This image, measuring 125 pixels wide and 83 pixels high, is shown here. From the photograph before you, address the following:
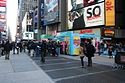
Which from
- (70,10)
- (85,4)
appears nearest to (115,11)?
(85,4)

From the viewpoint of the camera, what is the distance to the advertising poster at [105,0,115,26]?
3061cm

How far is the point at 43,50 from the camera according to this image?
43.7ft

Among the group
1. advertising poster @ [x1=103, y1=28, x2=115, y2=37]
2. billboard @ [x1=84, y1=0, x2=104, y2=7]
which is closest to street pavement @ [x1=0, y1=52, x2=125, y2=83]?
advertising poster @ [x1=103, y1=28, x2=115, y2=37]

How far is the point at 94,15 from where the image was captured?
111 feet

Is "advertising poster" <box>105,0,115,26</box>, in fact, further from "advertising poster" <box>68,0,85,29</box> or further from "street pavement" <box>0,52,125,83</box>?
"street pavement" <box>0,52,125,83</box>

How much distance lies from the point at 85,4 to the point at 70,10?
6.12 meters

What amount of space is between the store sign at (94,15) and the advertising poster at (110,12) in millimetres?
1018

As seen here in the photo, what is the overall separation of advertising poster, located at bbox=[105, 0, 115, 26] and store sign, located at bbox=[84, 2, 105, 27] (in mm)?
1018

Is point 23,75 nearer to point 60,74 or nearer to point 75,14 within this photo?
point 60,74

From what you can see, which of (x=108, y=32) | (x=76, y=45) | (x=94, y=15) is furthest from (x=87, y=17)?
(x=76, y=45)

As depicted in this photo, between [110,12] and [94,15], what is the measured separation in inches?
147

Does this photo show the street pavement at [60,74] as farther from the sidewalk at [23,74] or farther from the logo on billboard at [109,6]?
the logo on billboard at [109,6]

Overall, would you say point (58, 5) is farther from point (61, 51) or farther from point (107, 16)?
point (61, 51)

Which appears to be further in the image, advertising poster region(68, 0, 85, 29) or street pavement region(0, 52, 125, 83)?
advertising poster region(68, 0, 85, 29)
